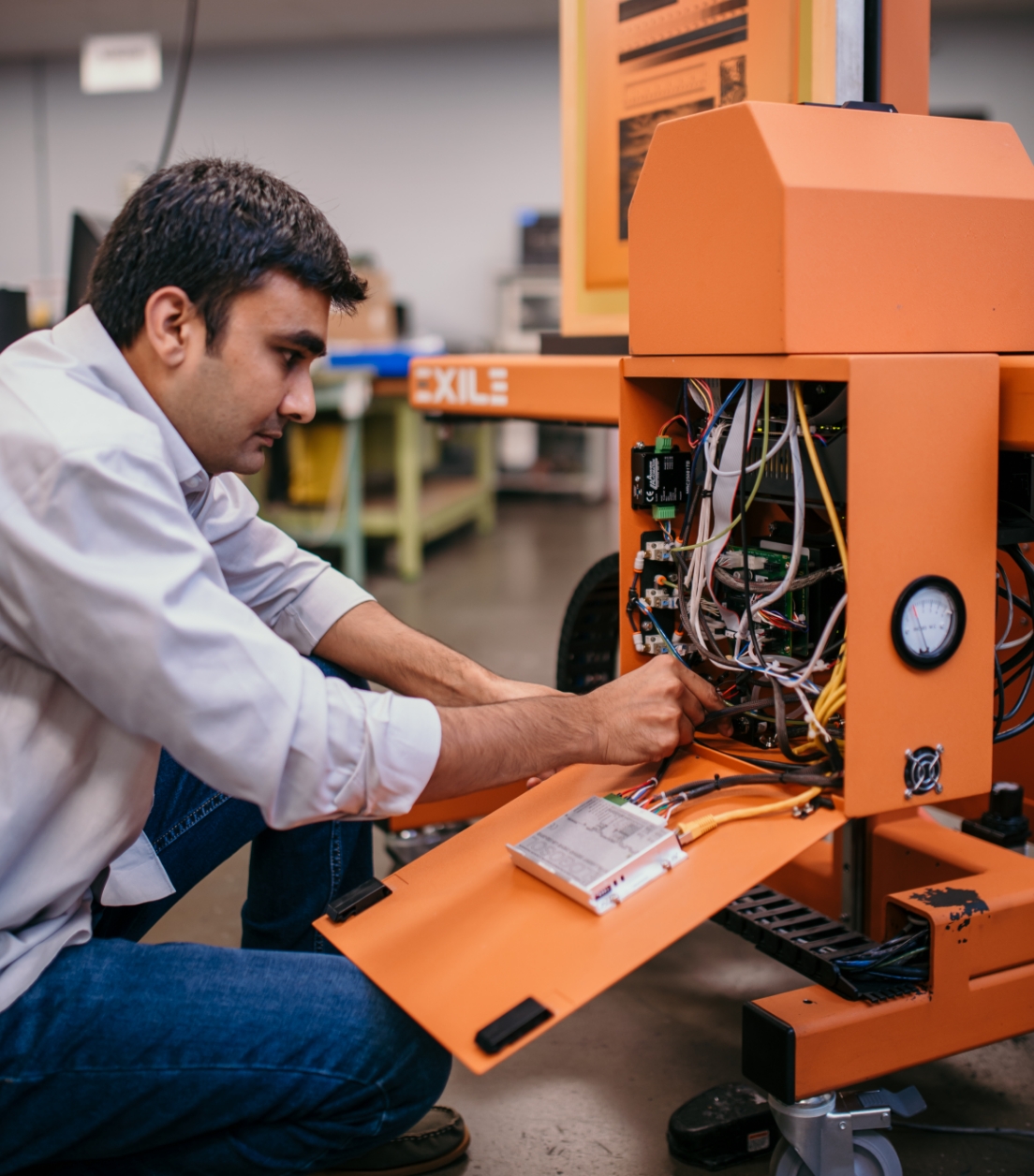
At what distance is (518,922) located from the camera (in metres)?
0.85

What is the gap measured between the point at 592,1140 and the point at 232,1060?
52cm

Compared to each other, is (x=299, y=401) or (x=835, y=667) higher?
(x=299, y=401)

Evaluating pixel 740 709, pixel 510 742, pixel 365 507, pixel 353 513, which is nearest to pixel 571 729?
pixel 510 742

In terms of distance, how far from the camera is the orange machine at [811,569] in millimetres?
848

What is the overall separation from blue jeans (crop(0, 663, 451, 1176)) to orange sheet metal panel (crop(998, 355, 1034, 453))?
2.24 ft

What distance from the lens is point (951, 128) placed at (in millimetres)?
968

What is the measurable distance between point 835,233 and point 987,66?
5952 millimetres

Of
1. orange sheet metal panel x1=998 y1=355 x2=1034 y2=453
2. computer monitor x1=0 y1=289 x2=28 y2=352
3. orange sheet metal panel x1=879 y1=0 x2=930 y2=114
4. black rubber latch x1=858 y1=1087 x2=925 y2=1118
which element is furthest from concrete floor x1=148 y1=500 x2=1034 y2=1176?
orange sheet metal panel x1=879 y1=0 x2=930 y2=114

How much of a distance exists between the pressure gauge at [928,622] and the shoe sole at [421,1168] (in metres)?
Result: 0.71

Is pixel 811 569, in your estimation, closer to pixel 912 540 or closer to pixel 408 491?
pixel 912 540

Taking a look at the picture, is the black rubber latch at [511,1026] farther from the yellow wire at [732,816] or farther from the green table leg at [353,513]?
the green table leg at [353,513]

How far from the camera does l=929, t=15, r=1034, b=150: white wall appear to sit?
18.9ft

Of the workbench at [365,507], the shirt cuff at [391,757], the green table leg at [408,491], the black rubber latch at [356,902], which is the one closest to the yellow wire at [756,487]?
the shirt cuff at [391,757]

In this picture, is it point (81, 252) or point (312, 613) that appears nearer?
point (312, 613)
